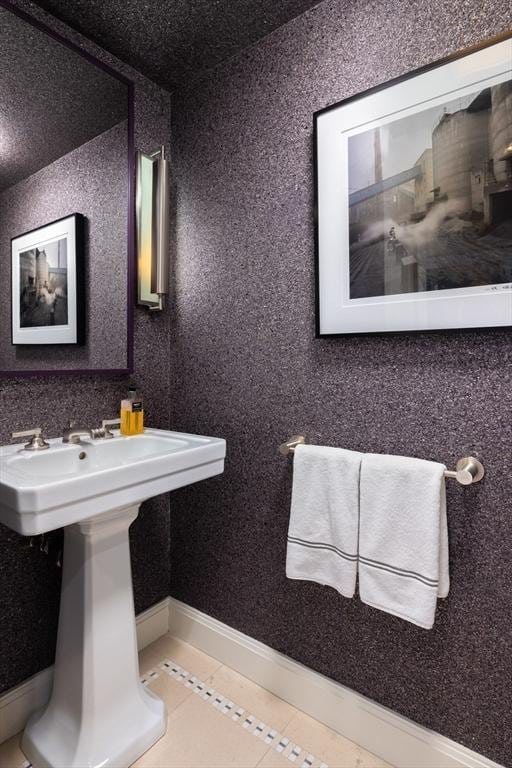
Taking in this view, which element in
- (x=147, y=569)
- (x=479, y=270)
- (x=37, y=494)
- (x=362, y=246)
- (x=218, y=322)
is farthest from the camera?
(x=147, y=569)

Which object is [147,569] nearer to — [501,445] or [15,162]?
[501,445]

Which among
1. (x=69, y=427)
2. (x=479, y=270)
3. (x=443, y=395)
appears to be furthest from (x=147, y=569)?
(x=479, y=270)

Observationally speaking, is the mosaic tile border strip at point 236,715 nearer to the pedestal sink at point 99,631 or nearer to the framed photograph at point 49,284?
the pedestal sink at point 99,631

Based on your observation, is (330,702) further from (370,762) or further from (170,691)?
(170,691)

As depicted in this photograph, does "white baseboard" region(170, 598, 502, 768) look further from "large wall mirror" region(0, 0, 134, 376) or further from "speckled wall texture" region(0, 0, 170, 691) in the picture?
"large wall mirror" region(0, 0, 134, 376)

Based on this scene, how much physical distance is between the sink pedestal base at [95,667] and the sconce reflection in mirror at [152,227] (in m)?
0.84

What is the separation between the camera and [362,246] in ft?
Result: 3.86

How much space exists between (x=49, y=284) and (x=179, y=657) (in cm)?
146

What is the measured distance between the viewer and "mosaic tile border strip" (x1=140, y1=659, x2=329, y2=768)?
3.89ft

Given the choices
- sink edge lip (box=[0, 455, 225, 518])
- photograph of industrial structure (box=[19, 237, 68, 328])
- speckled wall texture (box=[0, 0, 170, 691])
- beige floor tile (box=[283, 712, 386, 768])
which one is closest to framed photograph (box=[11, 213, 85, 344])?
photograph of industrial structure (box=[19, 237, 68, 328])

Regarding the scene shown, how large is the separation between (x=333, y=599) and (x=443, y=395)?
0.72 meters

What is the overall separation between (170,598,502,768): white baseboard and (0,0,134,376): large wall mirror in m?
1.08

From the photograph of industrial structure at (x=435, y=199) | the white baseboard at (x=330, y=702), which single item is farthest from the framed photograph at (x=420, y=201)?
the white baseboard at (x=330, y=702)

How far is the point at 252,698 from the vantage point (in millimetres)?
1398
